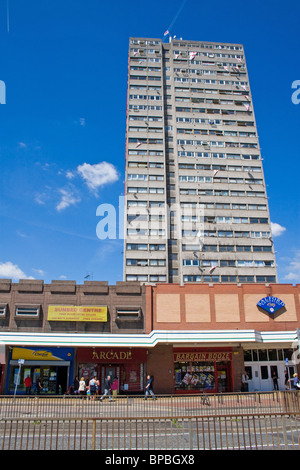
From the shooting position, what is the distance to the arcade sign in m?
30.8

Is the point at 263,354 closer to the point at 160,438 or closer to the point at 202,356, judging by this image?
the point at 202,356

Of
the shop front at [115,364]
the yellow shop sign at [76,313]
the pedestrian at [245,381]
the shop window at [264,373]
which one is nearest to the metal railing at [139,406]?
the pedestrian at [245,381]

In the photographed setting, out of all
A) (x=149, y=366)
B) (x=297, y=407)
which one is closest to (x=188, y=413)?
(x=297, y=407)

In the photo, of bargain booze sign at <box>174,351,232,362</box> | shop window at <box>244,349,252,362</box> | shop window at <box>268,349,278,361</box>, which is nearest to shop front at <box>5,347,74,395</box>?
bargain booze sign at <box>174,351,232,362</box>

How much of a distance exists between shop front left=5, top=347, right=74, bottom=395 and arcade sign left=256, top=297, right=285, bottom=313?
1543cm

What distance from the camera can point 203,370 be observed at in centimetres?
3012

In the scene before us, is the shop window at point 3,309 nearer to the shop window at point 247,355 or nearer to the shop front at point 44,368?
the shop front at point 44,368

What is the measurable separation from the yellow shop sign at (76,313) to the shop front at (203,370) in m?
6.51

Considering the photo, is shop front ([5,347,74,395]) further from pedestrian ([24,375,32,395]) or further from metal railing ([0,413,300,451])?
metal railing ([0,413,300,451])

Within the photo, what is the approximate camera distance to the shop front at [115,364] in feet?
96.4

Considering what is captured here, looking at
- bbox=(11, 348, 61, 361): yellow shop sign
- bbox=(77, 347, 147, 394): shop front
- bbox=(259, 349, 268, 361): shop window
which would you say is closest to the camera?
bbox=(11, 348, 61, 361): yellow shop sign

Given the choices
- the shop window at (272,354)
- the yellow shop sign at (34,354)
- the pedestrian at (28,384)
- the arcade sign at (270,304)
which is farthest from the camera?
the shop window at (272,354)

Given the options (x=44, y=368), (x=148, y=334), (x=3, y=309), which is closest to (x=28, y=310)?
(x=3, y=309)
